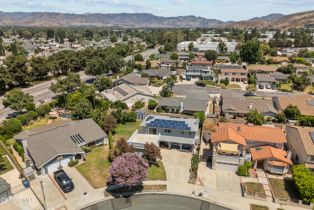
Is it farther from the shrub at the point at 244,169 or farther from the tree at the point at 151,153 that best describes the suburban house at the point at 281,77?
the tree at the point at 151,153

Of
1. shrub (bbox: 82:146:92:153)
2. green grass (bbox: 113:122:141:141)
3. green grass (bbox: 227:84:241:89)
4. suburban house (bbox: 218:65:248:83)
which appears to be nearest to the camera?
shrub (bbox: 82:146:92:153)

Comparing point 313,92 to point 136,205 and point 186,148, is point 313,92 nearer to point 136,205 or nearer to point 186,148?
point 186,148

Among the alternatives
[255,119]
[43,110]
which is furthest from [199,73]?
[43,110]

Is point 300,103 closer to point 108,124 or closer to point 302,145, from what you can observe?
point 302,145

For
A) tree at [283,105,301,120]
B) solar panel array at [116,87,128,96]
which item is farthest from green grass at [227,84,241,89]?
solar panel array at [116,87,128,96]

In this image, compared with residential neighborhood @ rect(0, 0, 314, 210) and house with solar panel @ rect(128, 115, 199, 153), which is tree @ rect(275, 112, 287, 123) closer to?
residential neighborhood @ rect(0, 0, 314, 210)

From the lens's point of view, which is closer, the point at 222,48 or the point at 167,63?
the point at 167,63

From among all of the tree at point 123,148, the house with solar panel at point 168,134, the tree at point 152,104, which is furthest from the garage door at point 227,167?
the tree at point 152,104
